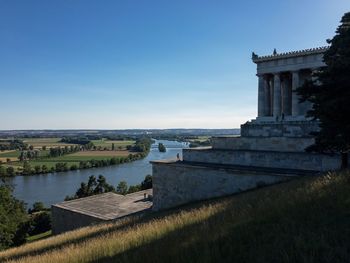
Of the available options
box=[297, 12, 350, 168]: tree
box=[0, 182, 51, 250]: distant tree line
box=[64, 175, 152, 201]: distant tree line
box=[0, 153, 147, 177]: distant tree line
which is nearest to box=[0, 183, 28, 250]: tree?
box=[0, 182, 51, 250]: distant tree line

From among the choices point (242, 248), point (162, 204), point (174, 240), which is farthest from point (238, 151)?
point (242, 248)

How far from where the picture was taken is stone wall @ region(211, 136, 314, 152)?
16.1m

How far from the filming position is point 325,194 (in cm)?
687

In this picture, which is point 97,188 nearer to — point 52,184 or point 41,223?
point 41,223

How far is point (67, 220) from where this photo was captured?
73.2 feet

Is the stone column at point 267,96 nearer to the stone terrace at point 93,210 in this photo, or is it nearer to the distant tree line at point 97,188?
the stone terrace at point 93,210

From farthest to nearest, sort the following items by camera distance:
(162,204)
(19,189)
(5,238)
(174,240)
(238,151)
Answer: (19,189)
(5,238)
(162,204)
(238,151)
(174,240)

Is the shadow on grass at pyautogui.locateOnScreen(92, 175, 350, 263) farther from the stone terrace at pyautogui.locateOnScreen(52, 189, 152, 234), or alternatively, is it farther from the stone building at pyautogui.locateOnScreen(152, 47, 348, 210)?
the stone terrace at pyautogui.locateOnScreen(52, 189, 152, 234)

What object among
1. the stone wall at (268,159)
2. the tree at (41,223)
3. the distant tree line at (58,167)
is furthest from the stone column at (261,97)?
the distant tree line at (58,167)

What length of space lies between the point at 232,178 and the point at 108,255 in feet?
33.5

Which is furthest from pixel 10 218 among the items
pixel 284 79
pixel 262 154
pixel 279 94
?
pixel 284 79

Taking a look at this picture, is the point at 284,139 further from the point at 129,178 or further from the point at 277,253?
the point at 129,178

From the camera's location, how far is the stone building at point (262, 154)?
14953mm

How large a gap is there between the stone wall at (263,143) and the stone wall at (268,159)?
112 centimetres
